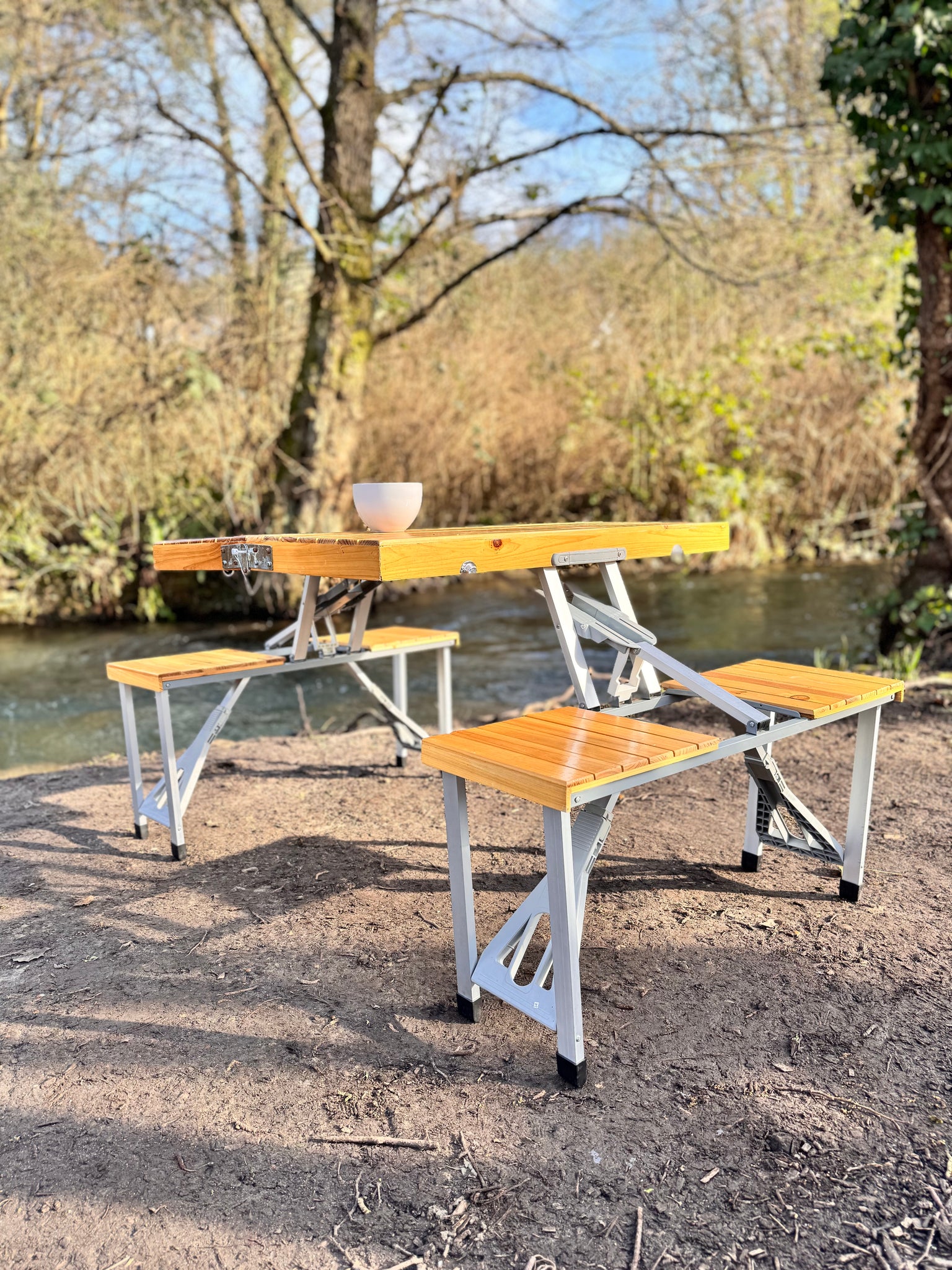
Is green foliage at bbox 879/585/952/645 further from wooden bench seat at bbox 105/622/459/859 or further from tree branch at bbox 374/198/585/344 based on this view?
tree branch at bbox 374/198/585/344

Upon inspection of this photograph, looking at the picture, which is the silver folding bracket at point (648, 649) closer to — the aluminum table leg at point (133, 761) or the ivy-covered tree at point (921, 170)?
the aluminum table leg at point (133, 761)

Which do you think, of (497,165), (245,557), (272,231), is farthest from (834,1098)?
(272,231)

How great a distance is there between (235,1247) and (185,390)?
25.5 feet

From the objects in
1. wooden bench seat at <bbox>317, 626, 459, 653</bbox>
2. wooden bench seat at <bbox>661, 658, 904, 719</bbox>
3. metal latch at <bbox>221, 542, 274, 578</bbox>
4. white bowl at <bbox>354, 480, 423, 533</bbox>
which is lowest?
wooden bench seat at <bbox>317, 626, 459, 653</bbox>

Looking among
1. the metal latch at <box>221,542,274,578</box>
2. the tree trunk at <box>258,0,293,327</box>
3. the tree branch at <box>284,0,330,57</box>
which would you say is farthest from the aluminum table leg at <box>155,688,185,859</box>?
the tree branch at <box>284,0,330,57</box>

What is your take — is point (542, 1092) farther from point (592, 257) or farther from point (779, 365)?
point (592, 257)

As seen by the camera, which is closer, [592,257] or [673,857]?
[673,857]

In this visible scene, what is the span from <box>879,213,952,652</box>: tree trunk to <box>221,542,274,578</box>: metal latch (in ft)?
12.9

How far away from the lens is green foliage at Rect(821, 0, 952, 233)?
4.41 metres

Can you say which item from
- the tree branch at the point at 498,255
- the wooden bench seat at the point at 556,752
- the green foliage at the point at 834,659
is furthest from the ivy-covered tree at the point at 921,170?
the wooden bench seat at the point at 556,752

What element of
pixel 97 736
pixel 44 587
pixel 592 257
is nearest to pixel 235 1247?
pixel 97 736

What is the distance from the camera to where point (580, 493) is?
11562mm

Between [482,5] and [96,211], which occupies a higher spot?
[482,5]

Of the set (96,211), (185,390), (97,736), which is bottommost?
(97,736)
